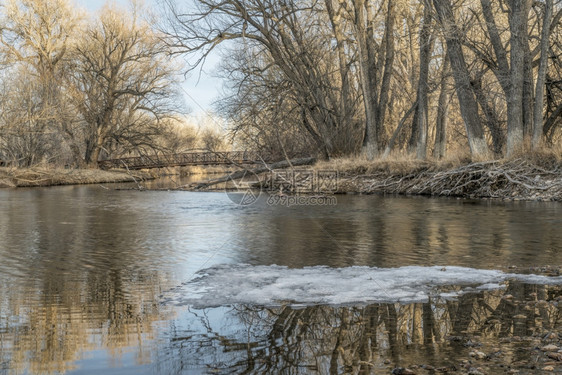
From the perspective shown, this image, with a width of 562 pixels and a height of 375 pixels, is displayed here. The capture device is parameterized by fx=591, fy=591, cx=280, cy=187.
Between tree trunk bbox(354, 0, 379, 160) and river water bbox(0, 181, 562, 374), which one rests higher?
tree trunk bbox(354, 0, 379, 160)

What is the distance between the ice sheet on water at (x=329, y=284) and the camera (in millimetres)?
6055

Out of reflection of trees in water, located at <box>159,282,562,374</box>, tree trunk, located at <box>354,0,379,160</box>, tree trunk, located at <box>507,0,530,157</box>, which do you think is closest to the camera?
reflection of trees in water, located at <box>159,282,562,374</box>

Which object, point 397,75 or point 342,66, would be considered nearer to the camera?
point 342,66

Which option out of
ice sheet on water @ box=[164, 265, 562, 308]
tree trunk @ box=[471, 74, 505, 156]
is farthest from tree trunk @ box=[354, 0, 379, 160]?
ice sheet on water @ box=[164, 265, 562, 308]

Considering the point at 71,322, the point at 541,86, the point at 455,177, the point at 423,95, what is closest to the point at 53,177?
the point at 423,95

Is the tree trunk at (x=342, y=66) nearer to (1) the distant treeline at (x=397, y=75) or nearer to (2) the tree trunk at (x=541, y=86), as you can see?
(1) the distant treeline at (x=397, y=75)

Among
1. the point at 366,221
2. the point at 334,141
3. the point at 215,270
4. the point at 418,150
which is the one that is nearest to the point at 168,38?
the point at 334,141

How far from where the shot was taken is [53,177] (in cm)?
3700

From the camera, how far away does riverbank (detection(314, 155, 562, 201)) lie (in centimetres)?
1939

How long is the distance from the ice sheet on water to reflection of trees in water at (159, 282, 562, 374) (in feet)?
1.07

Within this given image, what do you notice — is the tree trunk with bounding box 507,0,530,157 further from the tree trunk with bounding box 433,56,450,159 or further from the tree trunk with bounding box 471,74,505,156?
the tree trunk with bounding box 433,56,450,159

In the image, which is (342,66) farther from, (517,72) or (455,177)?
(517,72)

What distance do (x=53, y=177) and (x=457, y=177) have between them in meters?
25.7

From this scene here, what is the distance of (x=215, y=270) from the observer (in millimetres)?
8047
